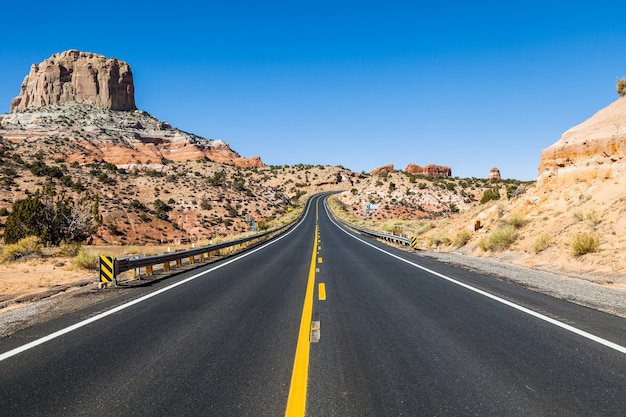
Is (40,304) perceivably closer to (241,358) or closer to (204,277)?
(204,277)


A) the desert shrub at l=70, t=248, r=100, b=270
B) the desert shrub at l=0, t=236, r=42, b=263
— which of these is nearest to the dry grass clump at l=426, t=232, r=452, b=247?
the desert shrub at l=70, t=248, r=100, b=270

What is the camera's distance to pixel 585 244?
13.1 meters

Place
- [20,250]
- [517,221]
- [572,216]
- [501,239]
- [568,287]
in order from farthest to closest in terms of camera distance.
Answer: [20,250], [517,221], [501,239], [572,216], [568,287]

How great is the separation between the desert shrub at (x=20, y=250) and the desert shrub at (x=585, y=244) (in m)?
25.3

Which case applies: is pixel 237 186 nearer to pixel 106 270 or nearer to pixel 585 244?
pixel 106 270

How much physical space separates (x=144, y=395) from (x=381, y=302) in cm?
516

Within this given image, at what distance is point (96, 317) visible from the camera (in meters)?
6.67

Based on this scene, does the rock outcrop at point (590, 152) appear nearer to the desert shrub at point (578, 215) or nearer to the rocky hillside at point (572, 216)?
the rocky hillside at point (572, 216)

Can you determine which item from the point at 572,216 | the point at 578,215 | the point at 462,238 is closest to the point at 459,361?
the point at 578,215

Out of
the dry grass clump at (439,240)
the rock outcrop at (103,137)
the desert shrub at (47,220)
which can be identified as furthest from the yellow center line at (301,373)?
the rock outcrop at (103,137)

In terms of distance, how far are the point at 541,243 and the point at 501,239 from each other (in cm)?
299

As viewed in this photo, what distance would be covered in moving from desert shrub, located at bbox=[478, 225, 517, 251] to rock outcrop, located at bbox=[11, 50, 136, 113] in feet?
465

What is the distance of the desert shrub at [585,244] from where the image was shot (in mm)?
13078

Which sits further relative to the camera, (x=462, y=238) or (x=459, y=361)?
(x=462, y=238)
